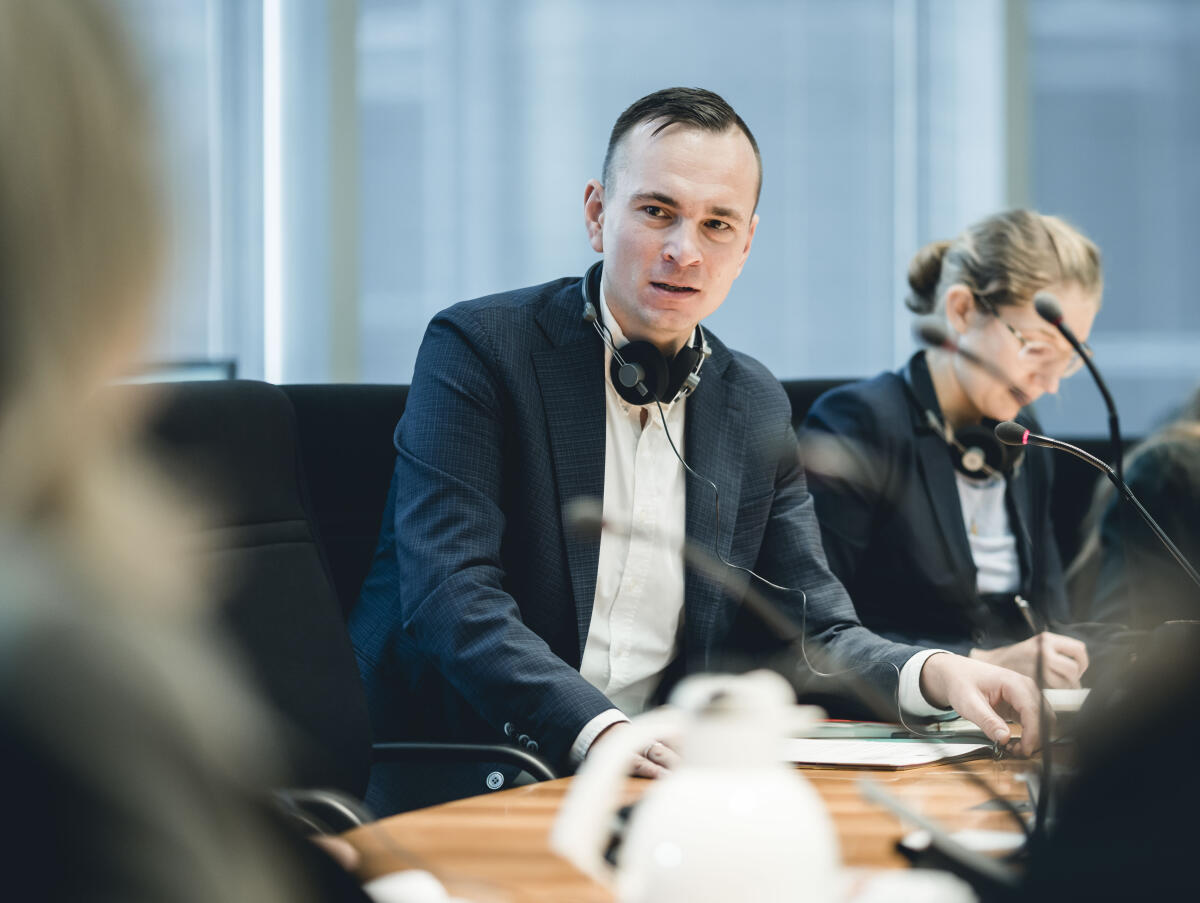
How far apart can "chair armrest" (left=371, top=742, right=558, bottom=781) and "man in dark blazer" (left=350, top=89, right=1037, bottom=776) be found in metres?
0.16

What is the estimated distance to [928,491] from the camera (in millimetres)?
1965

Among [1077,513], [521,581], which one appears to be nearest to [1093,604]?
[1077,513]

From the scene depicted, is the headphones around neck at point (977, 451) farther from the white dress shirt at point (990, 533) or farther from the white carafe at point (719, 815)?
the white carafe at point (719, 815)

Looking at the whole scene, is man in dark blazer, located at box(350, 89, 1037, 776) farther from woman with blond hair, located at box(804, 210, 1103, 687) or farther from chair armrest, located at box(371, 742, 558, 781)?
woman with blond hair, located at box(804, 210, 1103, 687)

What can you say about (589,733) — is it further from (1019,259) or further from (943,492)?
(1019,259)

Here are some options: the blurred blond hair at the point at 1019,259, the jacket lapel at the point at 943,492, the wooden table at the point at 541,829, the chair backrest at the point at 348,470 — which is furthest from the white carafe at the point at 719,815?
the blurred blond hair at the point at 1019,259

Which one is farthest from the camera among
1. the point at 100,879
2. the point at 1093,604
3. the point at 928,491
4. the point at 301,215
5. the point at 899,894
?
the point at 301,215

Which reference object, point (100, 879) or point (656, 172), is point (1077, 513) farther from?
point (100, 879)

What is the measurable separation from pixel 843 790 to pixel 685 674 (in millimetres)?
593

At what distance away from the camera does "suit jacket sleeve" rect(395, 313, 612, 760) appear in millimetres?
1319

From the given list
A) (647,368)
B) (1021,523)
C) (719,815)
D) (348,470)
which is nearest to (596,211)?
(647,368)

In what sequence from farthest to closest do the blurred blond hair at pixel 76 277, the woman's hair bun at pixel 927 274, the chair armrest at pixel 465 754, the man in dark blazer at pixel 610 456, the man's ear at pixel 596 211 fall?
the woman's hair bun at pixel 927 274
the man's ear at pixel 596 211
the man in dark blazer at pixel 610 456
the chair armrest at pixel 465 754
the blurred blond hair at pixel 76 277

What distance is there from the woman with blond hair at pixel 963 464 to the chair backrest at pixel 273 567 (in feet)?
2.98

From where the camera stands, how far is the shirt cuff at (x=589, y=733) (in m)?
1.26
